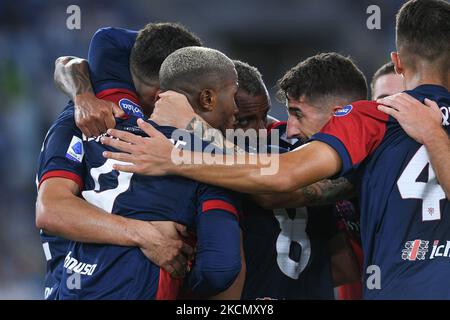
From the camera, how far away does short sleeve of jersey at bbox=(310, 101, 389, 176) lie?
276cm

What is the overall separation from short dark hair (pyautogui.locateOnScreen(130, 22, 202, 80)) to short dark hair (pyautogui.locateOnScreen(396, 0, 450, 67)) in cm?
103

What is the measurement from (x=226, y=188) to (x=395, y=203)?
657 millimetres

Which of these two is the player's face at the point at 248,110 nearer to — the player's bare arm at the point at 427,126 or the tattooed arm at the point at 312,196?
the tattooed arm at the point at 312,196

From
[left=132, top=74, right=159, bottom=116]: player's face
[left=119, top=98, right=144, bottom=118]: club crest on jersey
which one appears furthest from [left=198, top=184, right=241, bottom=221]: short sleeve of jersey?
[left=132, top=74, right=159, bottom=116]: player's face

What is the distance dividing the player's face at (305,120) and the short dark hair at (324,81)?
0.14 feet

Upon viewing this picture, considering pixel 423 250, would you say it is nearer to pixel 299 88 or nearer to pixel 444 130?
pixel 444 130

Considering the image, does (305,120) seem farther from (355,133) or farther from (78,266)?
(78,266)

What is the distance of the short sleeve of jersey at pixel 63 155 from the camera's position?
305cm

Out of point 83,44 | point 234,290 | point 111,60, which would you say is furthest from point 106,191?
point 83,44

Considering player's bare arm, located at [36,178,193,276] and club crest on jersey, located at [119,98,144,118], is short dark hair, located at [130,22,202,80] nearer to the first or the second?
club crest on jersey, located at [119,98,144,118]

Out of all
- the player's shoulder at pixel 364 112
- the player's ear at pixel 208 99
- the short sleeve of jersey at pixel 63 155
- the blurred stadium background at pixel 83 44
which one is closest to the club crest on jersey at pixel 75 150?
the short sleeve of jersey at pixel 63 155

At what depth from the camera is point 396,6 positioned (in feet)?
29.5

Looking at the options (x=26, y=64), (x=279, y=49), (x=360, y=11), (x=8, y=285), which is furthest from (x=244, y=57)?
(x=8, y=285)

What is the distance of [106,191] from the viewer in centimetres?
292
